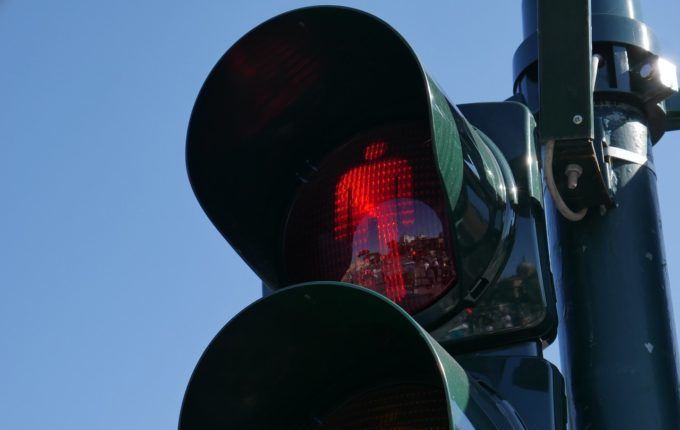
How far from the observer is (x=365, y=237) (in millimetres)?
2023

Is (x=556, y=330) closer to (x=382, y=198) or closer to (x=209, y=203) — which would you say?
(x=382, y=198)

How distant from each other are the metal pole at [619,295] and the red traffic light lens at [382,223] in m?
0.27

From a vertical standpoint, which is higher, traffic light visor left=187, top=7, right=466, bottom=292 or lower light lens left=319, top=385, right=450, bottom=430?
traffic light visor left=187, top=7, right=466, bottom=292

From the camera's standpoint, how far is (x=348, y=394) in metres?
1.99

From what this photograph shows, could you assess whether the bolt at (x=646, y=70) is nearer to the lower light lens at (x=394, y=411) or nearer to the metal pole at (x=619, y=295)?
the metal pole at (x=619, y=295)

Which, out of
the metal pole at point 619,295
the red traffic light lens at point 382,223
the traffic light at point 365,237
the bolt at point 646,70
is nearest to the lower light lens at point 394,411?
the traffic light at point 365,237

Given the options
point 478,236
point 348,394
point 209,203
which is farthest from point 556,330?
point 209,203

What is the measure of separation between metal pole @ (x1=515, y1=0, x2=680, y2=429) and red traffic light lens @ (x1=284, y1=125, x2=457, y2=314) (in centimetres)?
27

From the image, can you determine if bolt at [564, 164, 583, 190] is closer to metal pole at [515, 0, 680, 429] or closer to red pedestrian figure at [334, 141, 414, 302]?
metal pole at [515, 0, 680, 429]

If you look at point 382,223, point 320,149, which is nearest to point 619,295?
point 382,223

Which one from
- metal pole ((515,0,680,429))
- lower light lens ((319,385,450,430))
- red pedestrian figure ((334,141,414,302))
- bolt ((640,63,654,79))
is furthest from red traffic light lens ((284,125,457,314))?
bolt ((640,63,654,79))

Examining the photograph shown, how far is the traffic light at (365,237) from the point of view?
1831mm

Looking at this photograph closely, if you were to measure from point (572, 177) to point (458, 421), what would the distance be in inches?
22.8

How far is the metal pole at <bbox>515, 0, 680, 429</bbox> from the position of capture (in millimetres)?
2039
